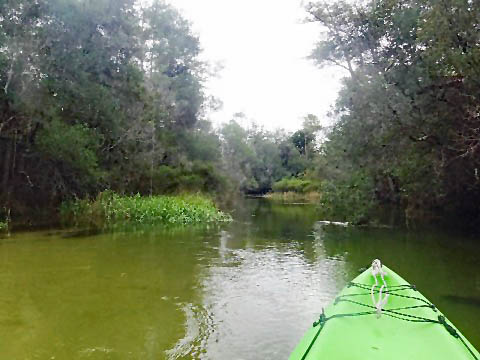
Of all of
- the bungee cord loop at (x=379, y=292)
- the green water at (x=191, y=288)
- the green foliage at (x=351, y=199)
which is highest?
the green foliage at (x=351, y=199)

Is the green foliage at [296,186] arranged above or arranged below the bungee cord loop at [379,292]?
above

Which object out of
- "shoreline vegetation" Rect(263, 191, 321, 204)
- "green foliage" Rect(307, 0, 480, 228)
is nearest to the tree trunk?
"green foliage" Rect(307, 0, 480, 228)

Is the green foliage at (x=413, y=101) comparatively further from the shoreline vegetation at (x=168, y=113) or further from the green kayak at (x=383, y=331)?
the green kayak at (x=383, y=331)

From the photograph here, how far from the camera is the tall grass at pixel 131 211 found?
18.4 metres

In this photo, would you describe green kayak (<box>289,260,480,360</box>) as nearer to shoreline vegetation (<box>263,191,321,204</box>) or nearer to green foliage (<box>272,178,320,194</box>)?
shoreline vegetation (<box>263,191,321,204</box>)

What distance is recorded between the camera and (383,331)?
363cm

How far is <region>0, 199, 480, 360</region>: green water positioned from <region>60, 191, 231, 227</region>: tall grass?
4.20 m

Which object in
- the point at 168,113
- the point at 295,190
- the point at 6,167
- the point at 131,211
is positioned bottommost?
the point at 131,211

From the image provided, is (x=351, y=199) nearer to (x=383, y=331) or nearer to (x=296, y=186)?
(x=383, y=331)

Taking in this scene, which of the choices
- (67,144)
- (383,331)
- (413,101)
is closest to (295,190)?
(67,144)

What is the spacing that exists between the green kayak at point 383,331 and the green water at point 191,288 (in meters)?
1.16

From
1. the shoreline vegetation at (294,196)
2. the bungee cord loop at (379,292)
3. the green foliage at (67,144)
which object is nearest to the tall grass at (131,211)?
the green foliage at (67,144)

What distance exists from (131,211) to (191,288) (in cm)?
1203

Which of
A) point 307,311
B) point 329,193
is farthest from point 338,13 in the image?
point 307,311
